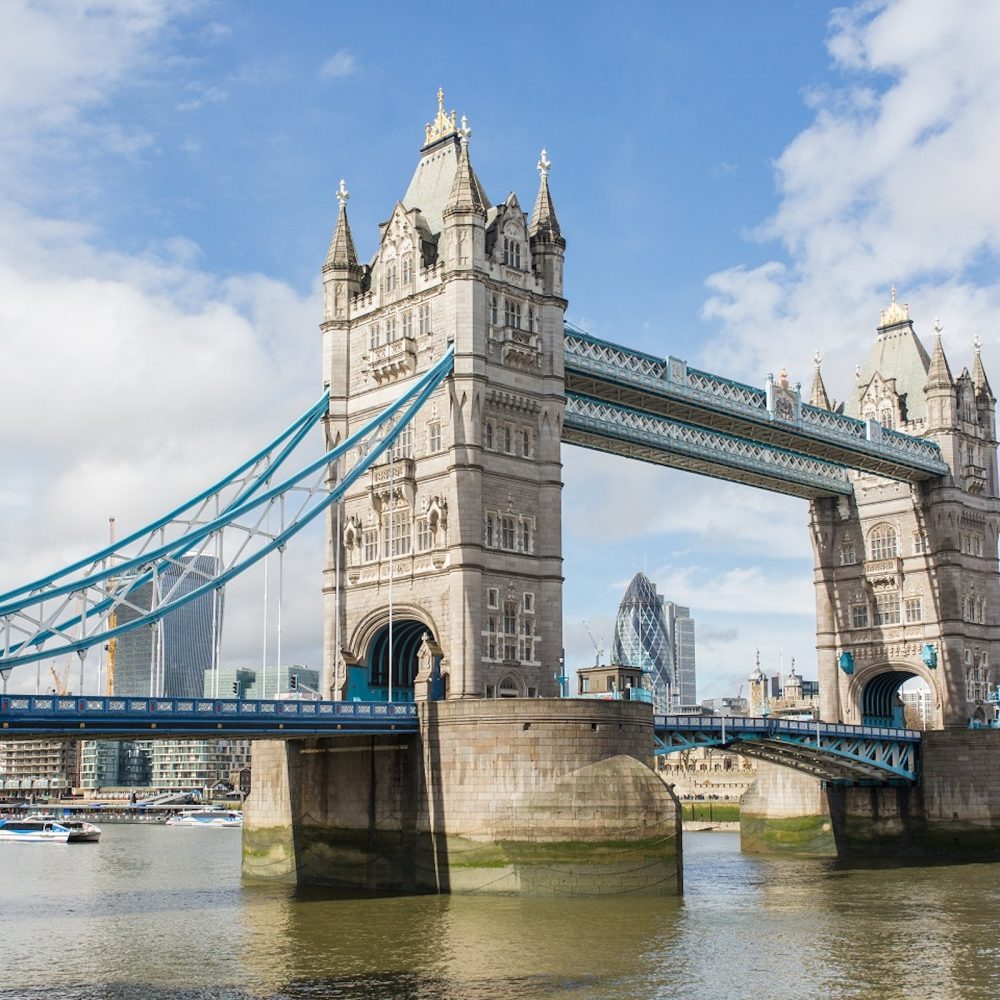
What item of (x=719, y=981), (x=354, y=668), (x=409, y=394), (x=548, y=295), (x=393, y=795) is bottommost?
(x=719, y=981)

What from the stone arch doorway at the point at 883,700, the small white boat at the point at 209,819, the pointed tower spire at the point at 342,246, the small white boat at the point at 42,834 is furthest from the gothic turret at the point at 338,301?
the small white boat at the point at 209,819

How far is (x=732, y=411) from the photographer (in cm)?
7931

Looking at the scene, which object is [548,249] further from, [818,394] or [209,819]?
[209,819]

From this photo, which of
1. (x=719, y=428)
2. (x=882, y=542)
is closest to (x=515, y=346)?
(x=719, y=428)

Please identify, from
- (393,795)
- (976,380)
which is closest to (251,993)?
(393,795)

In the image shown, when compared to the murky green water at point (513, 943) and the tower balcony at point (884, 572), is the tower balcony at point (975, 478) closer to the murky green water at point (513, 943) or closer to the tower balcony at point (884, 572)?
the tower balcony at point (884, 572)

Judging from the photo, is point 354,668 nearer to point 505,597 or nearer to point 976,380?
point 505,597

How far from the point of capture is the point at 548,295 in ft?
226

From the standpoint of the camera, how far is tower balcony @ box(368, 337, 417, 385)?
221 ft

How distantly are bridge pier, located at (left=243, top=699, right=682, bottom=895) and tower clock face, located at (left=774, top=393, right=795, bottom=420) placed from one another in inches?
1149

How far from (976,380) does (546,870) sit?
57412 mm

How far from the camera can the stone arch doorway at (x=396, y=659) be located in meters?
68.4

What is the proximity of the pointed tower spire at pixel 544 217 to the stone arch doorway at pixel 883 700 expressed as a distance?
4053cm

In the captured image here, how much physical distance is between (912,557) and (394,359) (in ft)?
137
